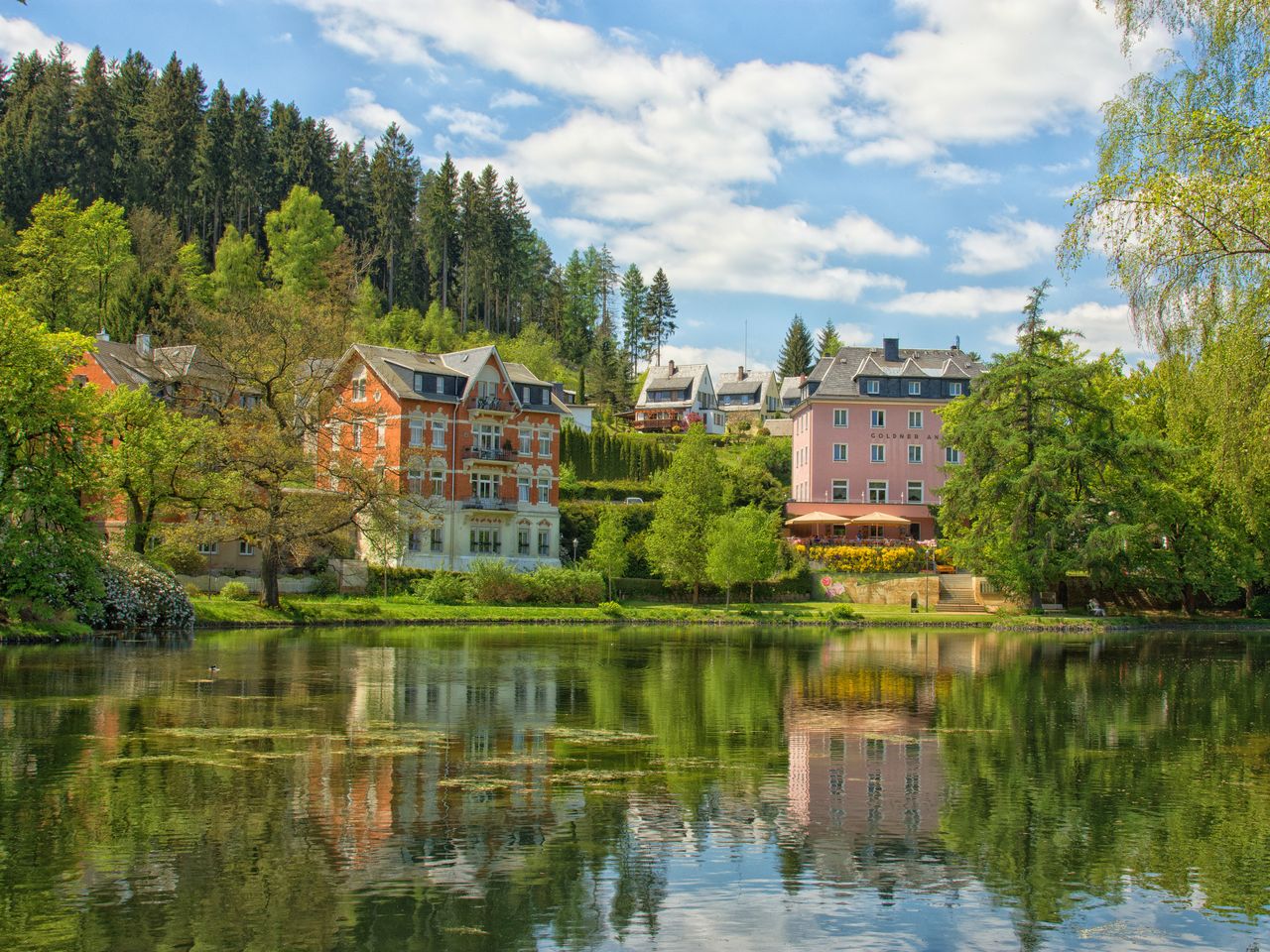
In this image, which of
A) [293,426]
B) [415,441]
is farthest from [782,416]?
[293,426]

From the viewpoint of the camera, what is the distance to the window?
67000 mm

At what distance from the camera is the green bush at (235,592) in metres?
50.2

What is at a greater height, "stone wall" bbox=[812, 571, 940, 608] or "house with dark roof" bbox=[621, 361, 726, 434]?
"house with dark roof" bbox=[621, 361, 726, 434]

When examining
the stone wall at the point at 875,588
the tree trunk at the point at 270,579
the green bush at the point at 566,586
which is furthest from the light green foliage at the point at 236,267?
the stone wall at the point at 875,588

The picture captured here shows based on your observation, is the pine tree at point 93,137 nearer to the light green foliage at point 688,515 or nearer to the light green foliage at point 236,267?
the light green foliage at point 236,267

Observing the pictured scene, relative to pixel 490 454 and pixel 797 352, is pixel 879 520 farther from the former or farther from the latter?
pixel 797 352

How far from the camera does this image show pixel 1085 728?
74.3 ft

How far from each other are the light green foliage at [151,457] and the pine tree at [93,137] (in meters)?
58.6

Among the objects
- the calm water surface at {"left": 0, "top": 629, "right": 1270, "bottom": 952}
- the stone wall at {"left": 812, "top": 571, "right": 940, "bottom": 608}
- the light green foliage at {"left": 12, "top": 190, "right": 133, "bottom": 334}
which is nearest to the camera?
the calm water surface at {"left": 0, "top": 629, "right": 1270, "bottom": 952}

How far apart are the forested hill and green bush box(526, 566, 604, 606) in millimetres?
48477

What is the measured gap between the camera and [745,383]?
491 ft

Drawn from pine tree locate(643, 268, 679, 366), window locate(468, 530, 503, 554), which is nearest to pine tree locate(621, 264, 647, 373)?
pine tree locate(643, 268, 679, 366)

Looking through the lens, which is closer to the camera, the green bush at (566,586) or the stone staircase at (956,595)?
the green bush at (566,586)

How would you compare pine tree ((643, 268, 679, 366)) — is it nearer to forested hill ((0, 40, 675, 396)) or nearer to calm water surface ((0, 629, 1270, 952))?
forested hill ((0, 40, 675, 396))
